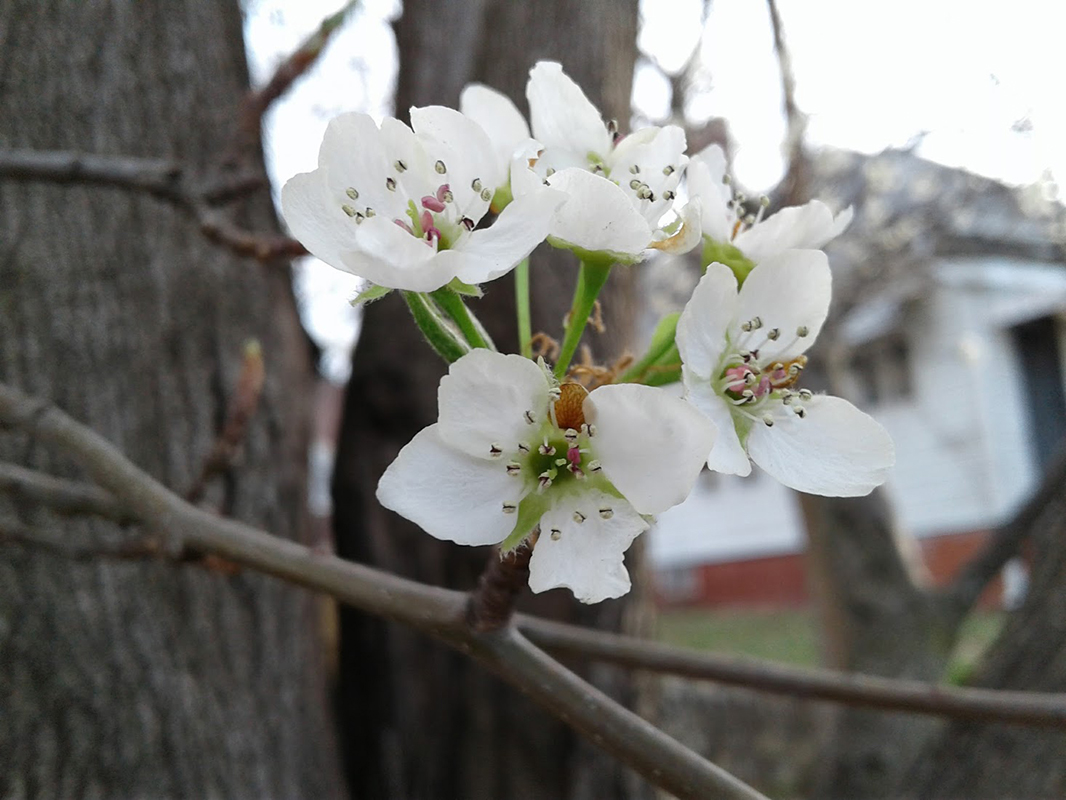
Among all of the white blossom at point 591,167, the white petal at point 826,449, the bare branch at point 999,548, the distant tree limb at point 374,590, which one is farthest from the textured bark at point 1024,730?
the white blossom at point 591,167

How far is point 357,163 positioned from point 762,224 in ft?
1.58

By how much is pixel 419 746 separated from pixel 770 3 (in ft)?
9.74

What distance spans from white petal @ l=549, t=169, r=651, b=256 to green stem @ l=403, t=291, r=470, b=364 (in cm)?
15

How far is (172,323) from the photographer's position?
7.34 ft

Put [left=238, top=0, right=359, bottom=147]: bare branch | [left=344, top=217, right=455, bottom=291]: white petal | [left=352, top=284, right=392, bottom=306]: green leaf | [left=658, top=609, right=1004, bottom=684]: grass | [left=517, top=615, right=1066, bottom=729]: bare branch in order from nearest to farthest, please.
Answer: [left=344, top=217, right=455, bottom=291]: white petal → [left=352, top=284, right=392, bottom=306]: green leaf → [left=517, top=615, right=1066, bottom=729]: bare branch → [left=238, top=0, right=359, bottom=147]: bare branch → [left=658, top=609, right=1004, bottom=684]: grass

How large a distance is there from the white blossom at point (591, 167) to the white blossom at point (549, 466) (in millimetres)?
161

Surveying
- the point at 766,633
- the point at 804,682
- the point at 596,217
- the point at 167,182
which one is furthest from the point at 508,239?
the point at 766,633

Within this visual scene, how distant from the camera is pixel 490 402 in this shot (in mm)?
815

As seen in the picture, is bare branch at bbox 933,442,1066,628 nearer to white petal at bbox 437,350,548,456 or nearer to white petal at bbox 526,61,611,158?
white petal at bbox 526,61,611,158

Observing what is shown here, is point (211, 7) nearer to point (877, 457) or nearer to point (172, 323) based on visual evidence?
point (172, 323)

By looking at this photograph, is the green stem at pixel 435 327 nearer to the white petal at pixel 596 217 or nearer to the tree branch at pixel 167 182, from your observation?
the white petal at pixel 596 217

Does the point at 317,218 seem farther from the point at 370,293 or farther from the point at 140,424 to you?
the point at 140,424

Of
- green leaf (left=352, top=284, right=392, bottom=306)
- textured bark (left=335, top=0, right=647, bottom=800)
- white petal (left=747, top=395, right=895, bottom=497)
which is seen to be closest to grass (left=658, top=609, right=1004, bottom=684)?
textured bark (left=335, top=0, right=647, bottom=800)

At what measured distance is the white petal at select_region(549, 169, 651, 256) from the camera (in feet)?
2.64
